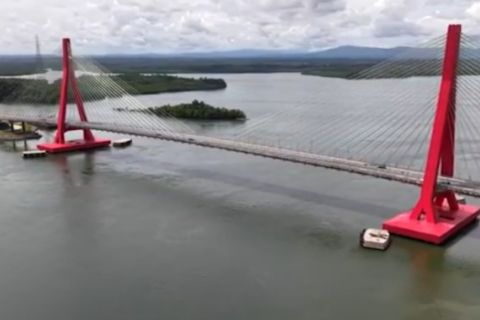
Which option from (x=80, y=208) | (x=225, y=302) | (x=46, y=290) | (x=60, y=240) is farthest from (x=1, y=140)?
(x=225, y=302)

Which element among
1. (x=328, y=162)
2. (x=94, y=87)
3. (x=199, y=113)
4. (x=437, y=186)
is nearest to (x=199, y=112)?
(x=199, y=113)

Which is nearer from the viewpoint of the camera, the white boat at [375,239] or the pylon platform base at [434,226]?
the white boat at [375,239]

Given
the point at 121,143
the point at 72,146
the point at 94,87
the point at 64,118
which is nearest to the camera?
the point at 72,146

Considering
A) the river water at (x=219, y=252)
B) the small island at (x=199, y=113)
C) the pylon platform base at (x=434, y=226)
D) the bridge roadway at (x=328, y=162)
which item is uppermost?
the bridge roadway at (x=328, y=162)

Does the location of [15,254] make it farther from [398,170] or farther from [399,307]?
[398,170]

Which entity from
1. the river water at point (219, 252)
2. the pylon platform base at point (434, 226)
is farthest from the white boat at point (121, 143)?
the pylon platform base at point (434, 226)

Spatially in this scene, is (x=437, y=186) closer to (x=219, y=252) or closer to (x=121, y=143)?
(x=219, y=252)

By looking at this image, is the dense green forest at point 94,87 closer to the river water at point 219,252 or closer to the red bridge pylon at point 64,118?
the red bridge pylon at point 64,118

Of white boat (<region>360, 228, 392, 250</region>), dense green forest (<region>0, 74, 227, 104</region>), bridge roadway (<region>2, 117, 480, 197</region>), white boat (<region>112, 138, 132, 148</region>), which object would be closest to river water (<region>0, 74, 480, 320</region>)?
white boat (<region>360, 228, 392, 250</region>)
